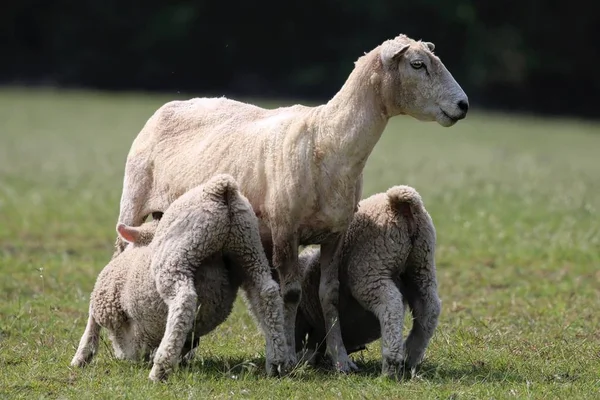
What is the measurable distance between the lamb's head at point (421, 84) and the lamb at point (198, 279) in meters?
1.13

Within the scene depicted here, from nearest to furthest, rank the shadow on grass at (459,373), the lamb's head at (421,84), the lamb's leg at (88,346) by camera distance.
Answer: the shadow on grass at (459,373)
the lamb's head at (421,84)
the lamb's leg at (88,346)

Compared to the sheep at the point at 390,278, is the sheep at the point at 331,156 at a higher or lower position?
higher

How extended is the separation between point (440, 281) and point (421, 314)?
126 inches

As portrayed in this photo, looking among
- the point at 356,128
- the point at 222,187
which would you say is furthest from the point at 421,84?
→ the point at 222,187

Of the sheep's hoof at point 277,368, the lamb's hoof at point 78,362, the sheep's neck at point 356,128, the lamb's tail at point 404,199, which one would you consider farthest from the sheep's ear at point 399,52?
the lamb's hoof at point 78,362

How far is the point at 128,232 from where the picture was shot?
22.7ft

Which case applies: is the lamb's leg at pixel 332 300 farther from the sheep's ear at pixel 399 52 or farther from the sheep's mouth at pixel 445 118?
the sheep's ear at pixel 399 52

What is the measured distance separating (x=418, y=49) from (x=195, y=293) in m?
1.91

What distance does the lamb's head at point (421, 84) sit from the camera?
658 cm

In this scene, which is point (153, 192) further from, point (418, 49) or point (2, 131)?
point (2, 131)

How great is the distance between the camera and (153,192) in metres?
7.71

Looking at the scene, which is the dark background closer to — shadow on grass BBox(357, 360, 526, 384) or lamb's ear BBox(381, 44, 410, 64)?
lamb's ear BBox(381, 44, 410, 64)

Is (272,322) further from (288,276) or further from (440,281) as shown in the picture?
(440,281)

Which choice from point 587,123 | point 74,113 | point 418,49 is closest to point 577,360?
point 418,49
